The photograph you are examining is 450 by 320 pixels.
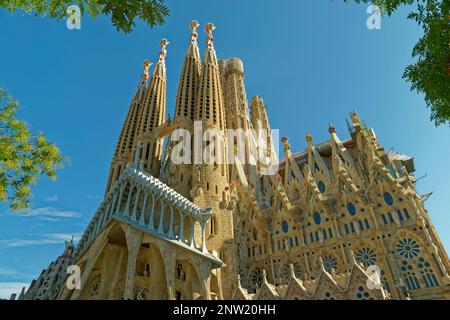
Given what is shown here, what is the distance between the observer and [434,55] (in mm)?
5141

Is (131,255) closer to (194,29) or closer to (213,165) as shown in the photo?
(213,165)

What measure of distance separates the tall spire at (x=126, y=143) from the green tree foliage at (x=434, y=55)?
35516mm

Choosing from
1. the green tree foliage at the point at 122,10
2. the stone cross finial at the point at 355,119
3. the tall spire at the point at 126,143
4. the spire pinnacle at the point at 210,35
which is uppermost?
the spire pinnacle at the point at 210,35

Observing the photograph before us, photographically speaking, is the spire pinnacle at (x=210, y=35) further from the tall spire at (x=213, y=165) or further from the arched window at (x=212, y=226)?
the arched window at (x=212, y=226)

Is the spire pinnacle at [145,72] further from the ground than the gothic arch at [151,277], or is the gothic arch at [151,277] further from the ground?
the spire pinnacle at [145,72]

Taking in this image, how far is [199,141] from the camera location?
98.4 ft

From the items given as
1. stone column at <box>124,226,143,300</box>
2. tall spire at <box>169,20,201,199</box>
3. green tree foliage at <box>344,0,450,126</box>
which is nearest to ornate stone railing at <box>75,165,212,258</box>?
stone column at <box>124,226,143,300</box>

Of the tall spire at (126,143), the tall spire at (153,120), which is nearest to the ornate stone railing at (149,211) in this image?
the tall spire at (153,120)

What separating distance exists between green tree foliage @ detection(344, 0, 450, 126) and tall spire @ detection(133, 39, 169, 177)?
31.3 metres

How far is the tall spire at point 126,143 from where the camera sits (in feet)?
120

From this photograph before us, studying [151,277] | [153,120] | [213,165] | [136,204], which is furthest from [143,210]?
[153,120]

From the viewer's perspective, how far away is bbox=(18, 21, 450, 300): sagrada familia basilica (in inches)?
741
